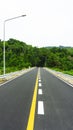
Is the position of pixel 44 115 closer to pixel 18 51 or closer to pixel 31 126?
pixel 31 126

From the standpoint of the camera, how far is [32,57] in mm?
163750

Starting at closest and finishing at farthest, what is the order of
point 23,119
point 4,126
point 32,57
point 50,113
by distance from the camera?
point 4,126 < point 23,119 < point 50,113 < point 32,57

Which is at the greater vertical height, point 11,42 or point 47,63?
point 11,42

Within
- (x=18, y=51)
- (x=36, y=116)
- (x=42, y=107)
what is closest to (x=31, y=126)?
(x=36, y=116)

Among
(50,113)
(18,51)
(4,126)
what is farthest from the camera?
(18,51)

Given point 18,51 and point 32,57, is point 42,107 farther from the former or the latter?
point 32,57

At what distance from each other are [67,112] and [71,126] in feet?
6.57

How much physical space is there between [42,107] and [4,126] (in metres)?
3.33

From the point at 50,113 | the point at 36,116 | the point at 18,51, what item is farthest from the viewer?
the point at 18,51

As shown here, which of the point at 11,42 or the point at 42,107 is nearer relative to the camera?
the point at 42,107

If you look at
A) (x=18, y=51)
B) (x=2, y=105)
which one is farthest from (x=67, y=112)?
(x=18, y=51)

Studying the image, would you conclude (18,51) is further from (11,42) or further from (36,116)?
(36,116)

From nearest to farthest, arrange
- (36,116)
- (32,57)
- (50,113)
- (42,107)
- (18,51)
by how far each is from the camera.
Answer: (36,116) → (50,113) → (42,107) → (18,51) → (32,57)

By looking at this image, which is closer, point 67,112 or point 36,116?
point 36,116
